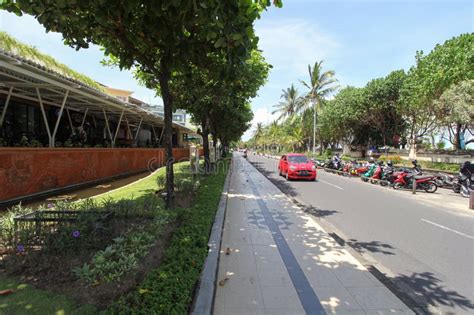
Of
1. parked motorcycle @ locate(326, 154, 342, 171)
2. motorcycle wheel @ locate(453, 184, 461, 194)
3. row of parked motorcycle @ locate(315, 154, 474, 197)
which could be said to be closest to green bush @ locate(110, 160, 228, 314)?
row of parked motorcycle @ locate(315, 154, 474, 197)

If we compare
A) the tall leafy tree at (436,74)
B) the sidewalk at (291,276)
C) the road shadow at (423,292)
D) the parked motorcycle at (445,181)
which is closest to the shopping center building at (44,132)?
the sidewalk at (291,276)

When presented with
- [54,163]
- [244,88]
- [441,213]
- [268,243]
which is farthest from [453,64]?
[54,163]

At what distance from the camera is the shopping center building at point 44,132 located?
820 centimetres

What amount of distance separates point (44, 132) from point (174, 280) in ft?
46.9

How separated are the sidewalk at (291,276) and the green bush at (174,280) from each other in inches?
18.2

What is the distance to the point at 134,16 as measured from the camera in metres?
5.10

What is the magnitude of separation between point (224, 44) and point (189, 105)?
10.9 meters

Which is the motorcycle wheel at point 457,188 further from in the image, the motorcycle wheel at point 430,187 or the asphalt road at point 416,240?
the asphalt road at point 416,240

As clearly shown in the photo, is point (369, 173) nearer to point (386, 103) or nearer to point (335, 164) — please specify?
point (335, 164)

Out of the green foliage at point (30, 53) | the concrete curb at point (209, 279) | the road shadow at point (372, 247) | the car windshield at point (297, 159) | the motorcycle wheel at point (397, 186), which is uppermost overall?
the green foliage at point (30, 53)

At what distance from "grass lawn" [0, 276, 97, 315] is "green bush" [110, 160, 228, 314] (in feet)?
1.46

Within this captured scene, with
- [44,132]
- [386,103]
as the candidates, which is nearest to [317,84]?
[386,103]

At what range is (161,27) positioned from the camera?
4.80 meters

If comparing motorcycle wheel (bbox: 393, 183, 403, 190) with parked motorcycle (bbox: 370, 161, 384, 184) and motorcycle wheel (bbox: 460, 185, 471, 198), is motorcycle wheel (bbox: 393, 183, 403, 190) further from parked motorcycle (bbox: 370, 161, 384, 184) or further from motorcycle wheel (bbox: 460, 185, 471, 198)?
motorcycle wheel (bbox: 460, 185, 471, 198)
